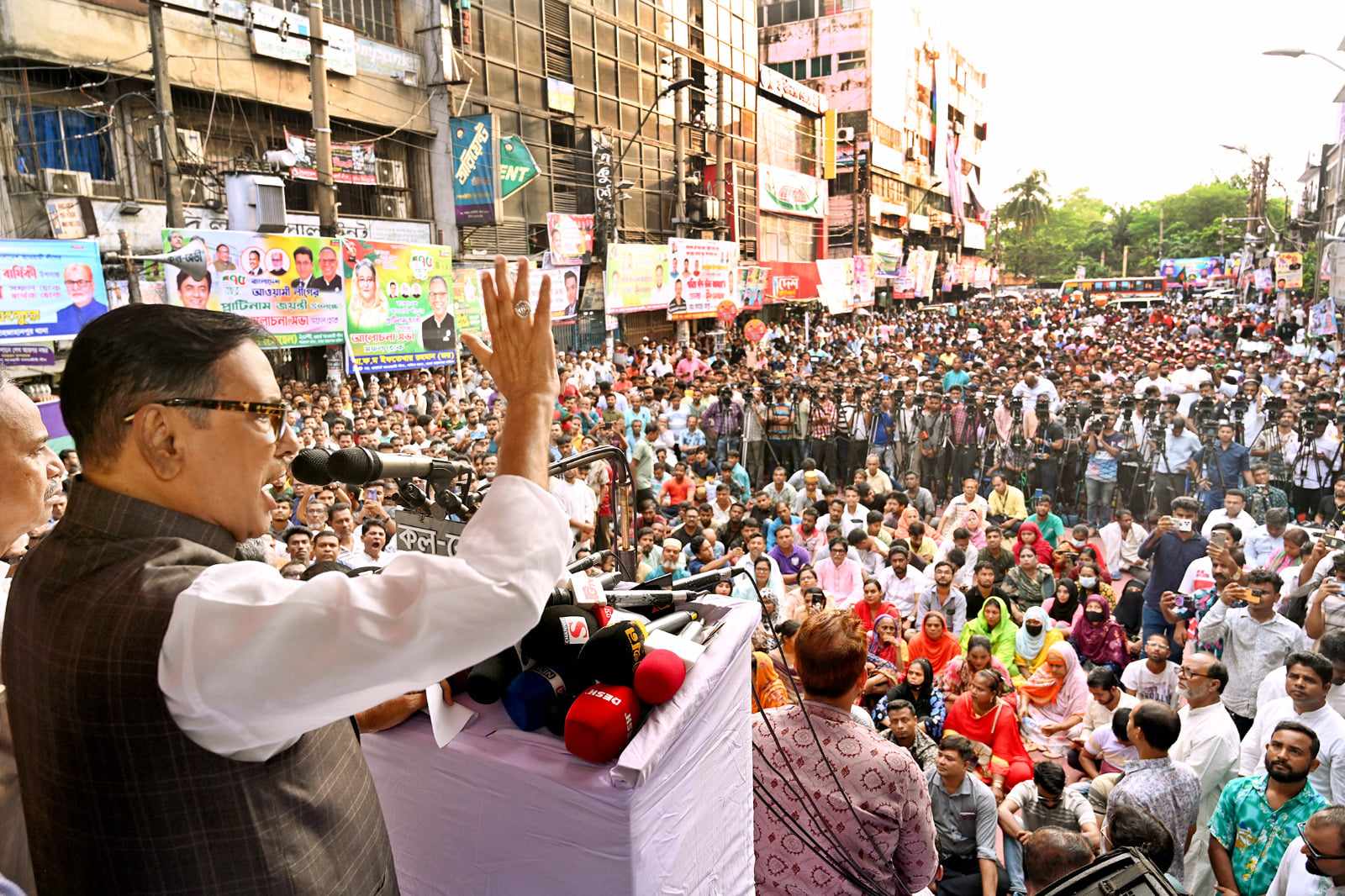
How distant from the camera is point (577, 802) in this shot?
1374 millimetres

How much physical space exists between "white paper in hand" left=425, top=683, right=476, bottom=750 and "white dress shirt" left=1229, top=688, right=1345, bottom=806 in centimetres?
395

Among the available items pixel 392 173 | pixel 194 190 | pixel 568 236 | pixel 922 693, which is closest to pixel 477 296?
pixel 392 173

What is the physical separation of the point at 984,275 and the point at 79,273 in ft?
207

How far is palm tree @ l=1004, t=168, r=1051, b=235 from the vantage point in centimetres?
7225

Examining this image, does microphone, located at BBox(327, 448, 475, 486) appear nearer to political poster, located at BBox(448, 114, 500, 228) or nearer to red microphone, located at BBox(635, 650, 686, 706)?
red microphone, located at BBox(635, 650, 686, 706)

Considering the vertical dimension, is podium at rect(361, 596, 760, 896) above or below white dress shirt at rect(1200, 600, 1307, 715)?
above

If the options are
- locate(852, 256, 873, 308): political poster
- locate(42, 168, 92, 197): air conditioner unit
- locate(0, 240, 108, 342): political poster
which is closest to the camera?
locate(0, 240, 108, 342): political poster

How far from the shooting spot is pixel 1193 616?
6.48 meters

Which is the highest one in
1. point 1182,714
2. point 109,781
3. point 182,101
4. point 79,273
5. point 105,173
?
point 182,101

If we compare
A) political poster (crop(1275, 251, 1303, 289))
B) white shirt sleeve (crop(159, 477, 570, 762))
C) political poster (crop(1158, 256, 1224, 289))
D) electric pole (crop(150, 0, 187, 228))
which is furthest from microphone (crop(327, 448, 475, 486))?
political poster (crop(1158, 256, 1224, 289))

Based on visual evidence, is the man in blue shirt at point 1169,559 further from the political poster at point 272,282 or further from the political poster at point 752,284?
the political poster at point 752,284

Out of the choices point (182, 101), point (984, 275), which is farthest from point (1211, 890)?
point (984, 275)

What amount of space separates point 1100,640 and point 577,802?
19.7 feet

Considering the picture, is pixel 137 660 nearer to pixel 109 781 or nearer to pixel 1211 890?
pixel 109 781
